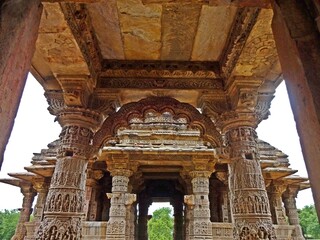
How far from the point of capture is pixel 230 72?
3.73 meters

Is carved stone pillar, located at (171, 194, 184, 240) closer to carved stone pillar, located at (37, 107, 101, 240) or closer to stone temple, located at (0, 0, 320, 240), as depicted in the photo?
stone temple, located at (0, 0, 320, 240)

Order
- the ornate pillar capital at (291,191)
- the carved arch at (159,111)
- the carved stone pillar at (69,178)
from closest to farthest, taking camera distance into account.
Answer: the carved stone pillar at (69,178) < the carved arch at (159,111) < the ornate pillar capital at (291,191)

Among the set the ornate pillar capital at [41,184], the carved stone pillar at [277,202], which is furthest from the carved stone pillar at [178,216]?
the ornate pillar capital at [41,184]

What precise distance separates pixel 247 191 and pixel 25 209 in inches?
421

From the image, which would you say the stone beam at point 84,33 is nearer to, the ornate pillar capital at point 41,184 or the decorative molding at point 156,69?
the decorative molding at point 156,69

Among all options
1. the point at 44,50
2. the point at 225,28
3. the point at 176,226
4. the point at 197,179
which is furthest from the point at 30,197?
the point at 225,28

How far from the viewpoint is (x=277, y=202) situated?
10.8 metres

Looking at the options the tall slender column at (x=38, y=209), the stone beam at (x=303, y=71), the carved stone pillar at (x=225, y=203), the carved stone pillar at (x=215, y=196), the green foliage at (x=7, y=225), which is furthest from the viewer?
the green foliage at (x=7, y=225)

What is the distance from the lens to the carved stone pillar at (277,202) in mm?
10617

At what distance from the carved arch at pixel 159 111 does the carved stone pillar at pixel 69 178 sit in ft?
0.58

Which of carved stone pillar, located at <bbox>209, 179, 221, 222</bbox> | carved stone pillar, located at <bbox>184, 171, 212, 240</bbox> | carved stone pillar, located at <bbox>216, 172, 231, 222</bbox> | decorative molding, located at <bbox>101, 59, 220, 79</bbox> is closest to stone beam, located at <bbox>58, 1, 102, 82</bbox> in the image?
decorative molding, located at <bbox>101, 59, 220, 79</bbox>

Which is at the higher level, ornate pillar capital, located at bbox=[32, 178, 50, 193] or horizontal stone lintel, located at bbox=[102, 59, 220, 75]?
horizontal stone lintel, located at bbox=[102, 59, 220, 75]

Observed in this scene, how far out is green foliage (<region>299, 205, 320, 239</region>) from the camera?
28.7 m

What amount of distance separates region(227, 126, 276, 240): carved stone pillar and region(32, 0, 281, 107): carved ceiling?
0.69 meters
